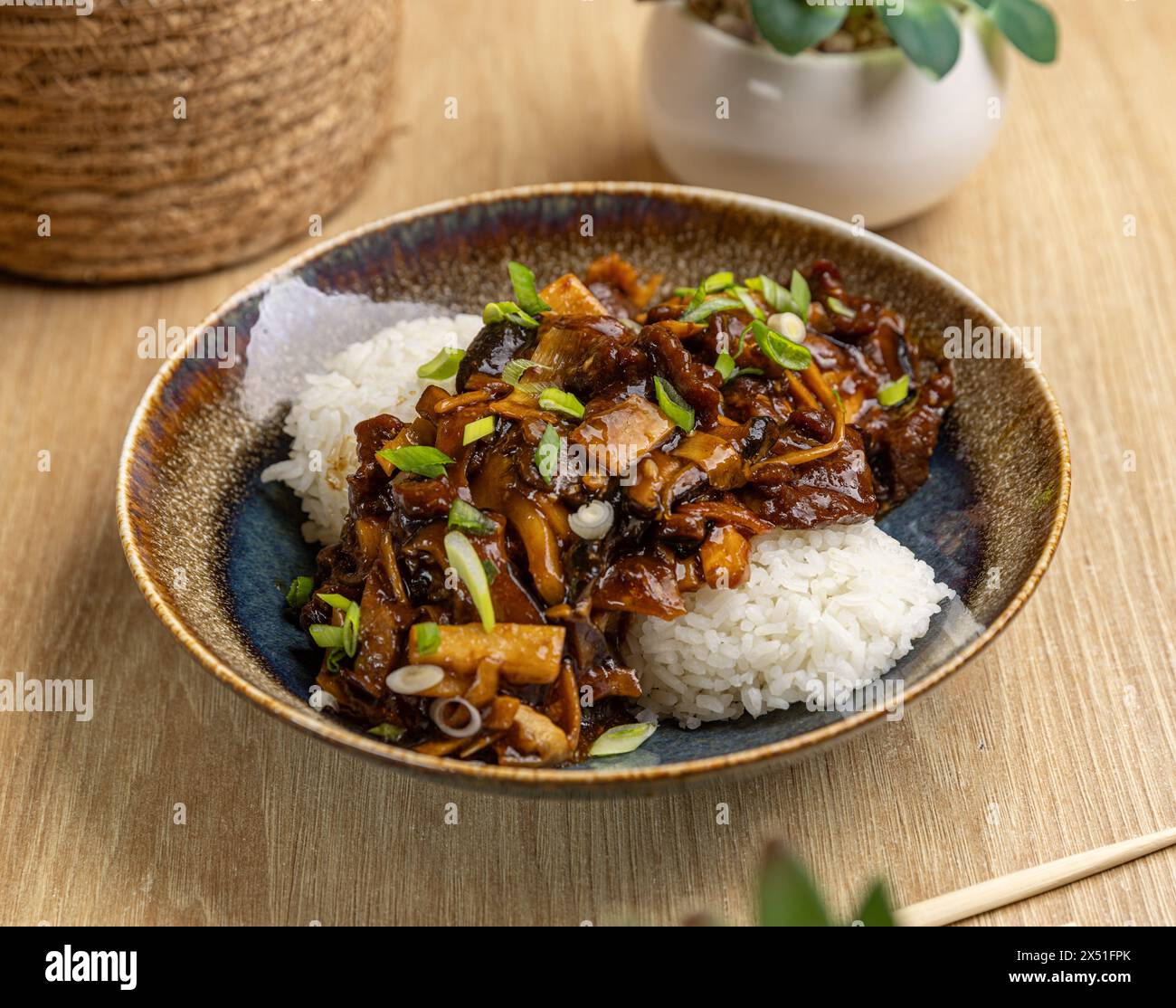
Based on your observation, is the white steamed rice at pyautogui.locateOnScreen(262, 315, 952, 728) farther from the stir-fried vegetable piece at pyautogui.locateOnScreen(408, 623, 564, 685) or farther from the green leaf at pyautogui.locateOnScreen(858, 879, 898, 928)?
the green leaf at pyautogui.locateOnScreen(858, 879, 898, 928)

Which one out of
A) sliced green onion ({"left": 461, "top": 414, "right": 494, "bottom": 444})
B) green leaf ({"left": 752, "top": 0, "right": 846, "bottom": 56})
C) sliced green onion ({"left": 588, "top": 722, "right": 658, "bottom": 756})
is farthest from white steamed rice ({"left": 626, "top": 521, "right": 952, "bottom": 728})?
green leaf ({"left": 752, "top": 0, "right": 846, "bottom": 56})

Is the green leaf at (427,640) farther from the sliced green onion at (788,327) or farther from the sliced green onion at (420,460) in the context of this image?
the sliced green onion at (788,327)

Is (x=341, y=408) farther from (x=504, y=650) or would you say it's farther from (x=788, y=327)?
(x=788, y=327)

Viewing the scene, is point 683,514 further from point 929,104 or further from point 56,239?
point 56,239

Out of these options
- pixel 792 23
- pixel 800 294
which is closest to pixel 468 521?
pixel 800 294
